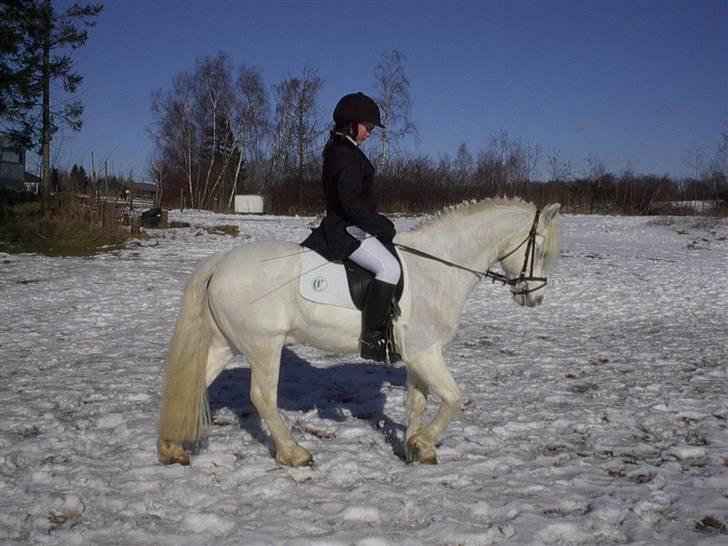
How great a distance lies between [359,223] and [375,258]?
279 millimetres

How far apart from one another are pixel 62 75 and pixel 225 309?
25.1 m

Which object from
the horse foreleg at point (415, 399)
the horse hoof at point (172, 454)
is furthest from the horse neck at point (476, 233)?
the horse hoof at point (172, 454)

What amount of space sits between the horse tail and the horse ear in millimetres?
2553

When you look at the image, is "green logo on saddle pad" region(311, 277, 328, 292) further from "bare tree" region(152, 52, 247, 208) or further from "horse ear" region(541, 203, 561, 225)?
"bare tree" region(152, 52, 247, 208)

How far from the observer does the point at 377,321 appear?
4445 millimetres

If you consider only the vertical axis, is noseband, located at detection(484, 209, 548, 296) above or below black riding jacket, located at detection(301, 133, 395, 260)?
below

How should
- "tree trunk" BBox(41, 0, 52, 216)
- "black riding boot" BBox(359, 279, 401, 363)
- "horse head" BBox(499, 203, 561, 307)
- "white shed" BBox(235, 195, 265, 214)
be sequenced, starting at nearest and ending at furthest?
1. "black riding boot" BBox(359, 279, 401, 363)
2. "horse head" BBox(499, 203, 561, 307)
3. "tree trunk" BBox(41, 0, 52, 216)
4. "white shed" BBox(235, 195, 265, 214)

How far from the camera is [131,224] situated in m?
22.4

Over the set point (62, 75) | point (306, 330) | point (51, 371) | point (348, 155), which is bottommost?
point (51, 371)

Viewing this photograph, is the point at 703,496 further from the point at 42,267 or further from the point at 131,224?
the point at 131,224

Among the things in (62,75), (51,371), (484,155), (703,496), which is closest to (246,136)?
(484,155)

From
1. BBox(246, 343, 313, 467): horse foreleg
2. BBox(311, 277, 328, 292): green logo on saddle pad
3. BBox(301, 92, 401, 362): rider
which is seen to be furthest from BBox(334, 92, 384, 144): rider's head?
BBox(246, 343, 313, 467): horse foreleg

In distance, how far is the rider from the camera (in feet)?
14.5

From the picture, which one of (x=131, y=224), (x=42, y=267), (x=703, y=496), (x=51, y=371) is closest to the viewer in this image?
(x=703, y=496)
